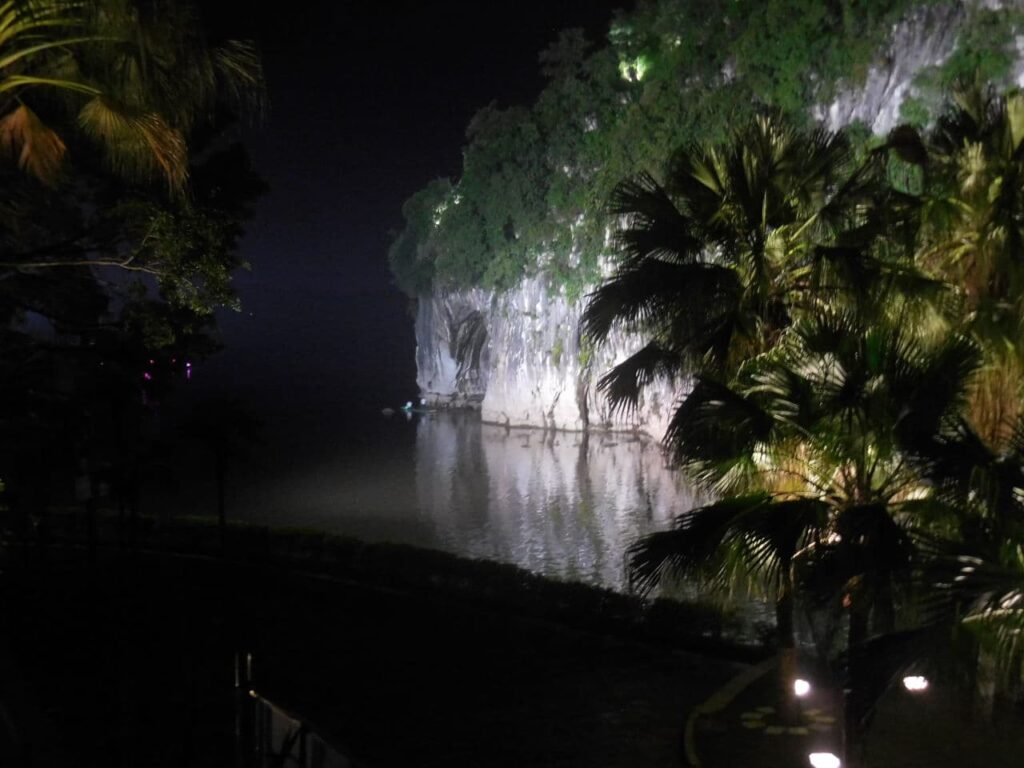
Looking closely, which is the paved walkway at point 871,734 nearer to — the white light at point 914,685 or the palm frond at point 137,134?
the white light at point 914,685

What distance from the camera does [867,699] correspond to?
4453 mm

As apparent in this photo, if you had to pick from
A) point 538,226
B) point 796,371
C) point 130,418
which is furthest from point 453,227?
point 796,371

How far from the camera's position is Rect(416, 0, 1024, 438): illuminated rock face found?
77.6ft

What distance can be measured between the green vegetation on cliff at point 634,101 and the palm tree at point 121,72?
13342 millimetres

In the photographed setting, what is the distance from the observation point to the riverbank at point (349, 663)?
8203 mm

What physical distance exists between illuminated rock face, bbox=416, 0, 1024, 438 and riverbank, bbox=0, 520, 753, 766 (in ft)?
28.6

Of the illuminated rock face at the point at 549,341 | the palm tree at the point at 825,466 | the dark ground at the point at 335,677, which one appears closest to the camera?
the palm tree at the point at 825,466

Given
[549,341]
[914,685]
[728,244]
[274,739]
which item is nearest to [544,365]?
[549,341]

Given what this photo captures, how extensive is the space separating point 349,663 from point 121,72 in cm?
674

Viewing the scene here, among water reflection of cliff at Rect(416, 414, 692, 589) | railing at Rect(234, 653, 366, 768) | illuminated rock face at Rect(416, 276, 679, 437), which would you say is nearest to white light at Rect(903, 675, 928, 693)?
railing at Rect(234, 653, 366, 768)

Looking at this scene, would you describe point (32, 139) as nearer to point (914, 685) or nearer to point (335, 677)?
point (335, 677)

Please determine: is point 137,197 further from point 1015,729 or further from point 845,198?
point 1015,729

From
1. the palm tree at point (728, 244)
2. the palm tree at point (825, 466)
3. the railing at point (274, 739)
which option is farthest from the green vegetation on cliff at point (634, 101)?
the railing at point (274, 739)

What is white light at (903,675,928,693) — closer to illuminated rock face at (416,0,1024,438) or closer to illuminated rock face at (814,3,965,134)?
illuminated rock face at (416,0,1024,438)
